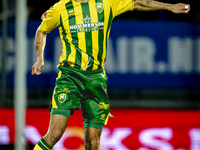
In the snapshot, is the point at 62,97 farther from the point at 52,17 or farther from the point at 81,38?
the point at 52,17

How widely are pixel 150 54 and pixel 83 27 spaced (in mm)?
4854

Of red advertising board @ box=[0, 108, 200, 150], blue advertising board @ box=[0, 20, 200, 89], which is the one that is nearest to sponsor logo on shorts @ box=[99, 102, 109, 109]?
red advertising board @ box=[0, 108, 200, 150]

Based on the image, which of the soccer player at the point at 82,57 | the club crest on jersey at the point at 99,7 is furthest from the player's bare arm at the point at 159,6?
the club crest on jersey at the point at 99,7

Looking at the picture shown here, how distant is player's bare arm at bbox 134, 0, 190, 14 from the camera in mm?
2059

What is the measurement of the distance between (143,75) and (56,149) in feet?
11.4

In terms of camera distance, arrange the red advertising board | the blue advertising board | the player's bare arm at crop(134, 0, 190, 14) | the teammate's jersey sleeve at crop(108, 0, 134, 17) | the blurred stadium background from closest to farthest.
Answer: the player's bare arm at crop(134, 0, 190, 14) → the teammate's jersey sleeve at crop(108, 0, 134, 17) → the red advertising board → the blurred stadium background → the blue advertising board

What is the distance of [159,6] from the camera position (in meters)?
2.09

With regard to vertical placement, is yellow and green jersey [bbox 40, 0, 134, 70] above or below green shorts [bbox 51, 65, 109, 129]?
above

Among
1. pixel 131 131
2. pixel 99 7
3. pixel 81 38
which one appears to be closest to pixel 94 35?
pixel 81 38

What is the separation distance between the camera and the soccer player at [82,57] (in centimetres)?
210

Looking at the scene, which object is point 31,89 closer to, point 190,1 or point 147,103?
point 147,103

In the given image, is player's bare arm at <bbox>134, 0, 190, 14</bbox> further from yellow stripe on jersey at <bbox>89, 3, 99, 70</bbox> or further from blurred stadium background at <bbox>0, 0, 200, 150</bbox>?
blurred stadium background at <bbox>0, 0, 200, 150</bbox>

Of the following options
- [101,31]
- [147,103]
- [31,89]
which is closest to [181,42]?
[147,103]

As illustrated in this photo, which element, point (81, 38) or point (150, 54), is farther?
point (150, 54)
